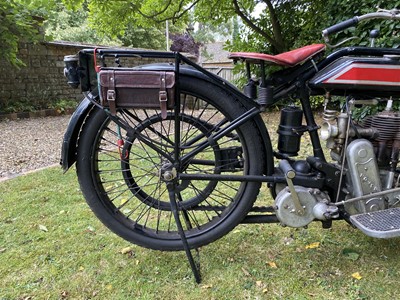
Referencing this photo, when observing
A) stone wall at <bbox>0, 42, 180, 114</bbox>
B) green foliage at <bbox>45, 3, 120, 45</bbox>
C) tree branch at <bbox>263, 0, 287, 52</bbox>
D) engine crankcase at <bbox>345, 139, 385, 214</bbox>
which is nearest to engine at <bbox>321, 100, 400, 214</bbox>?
engine crankcase at <bbox>345, 139, 385, 214</bbox>

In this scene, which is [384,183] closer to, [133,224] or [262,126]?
[262,126]

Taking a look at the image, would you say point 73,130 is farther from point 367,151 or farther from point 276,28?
point 276,28

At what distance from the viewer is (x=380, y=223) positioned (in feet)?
5.70

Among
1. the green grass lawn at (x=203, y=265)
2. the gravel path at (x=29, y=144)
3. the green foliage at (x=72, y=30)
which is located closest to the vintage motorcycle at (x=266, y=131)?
the green grass lawn at (x=203, y=265)

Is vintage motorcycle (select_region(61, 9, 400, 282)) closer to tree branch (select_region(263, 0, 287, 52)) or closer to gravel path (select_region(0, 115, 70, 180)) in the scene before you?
gravel path (select_region(0, 115, 70, 180))

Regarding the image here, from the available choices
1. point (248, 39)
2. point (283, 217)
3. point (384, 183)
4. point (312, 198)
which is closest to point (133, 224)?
point (283, 217)

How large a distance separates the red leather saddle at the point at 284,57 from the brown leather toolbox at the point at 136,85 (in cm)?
39

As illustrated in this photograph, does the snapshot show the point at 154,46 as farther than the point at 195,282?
Yes

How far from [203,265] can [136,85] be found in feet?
3.66

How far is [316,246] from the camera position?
7.08 ft

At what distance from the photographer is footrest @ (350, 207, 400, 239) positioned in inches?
65.4

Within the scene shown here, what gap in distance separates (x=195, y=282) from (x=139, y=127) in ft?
3.06

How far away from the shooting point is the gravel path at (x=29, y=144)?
4.07m

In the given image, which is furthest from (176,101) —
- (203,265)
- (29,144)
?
(29,144)
